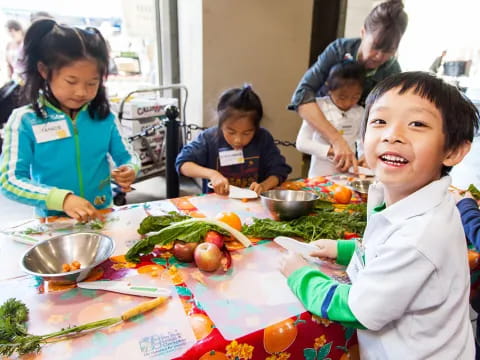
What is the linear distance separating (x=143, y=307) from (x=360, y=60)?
1.93 m

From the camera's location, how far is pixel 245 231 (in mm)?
1263

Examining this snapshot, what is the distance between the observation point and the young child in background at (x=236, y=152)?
5.77ft

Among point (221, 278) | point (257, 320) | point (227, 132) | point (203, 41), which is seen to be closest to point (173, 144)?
point (203, 41)

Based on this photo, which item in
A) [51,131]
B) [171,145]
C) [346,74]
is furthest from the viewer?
[171,145]

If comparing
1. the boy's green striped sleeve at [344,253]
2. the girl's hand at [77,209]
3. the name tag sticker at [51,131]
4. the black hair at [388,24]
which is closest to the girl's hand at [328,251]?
the boy's green striped sleeve at [344,253]

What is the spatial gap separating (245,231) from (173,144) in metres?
2.06

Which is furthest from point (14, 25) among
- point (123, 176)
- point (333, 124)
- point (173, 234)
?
point (173, 234)

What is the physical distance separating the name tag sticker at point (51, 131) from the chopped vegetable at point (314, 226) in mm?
938

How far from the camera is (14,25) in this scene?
3426mm

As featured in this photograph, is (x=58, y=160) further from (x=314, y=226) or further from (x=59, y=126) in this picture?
(x=314, y=226)

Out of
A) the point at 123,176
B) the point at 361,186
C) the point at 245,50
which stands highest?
the point at 245,50

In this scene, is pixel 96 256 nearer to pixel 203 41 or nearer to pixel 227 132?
pixel 227 132

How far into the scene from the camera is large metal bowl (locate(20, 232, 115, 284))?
962 mm

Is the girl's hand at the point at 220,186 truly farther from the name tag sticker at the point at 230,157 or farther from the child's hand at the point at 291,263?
the child's hand at the point at 291,263
